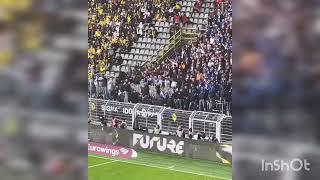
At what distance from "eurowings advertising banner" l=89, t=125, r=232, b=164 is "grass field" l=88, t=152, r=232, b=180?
36 mm

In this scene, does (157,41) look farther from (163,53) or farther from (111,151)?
(111,151)

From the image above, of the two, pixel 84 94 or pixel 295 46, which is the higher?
pixel 295 46

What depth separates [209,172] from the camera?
2.46 metres

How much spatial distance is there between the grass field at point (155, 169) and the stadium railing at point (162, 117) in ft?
0.52

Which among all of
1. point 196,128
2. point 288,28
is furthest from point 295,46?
point 196,128

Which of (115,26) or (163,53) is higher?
(115,26)

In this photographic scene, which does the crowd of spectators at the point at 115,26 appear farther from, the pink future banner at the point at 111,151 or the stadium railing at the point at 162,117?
the pink future banner at the point at 111,151

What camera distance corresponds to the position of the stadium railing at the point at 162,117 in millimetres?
2402

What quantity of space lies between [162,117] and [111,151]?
0.42 metres

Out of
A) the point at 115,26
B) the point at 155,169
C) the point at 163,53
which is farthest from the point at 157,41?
the point at 155,169

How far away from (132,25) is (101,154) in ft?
2.57

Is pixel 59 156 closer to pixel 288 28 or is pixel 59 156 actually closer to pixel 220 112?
pixel 220 112

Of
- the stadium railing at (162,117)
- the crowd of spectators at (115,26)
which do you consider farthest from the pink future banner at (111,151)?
the crowd of spectators at (115,26)

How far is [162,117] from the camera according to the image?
102 inches
